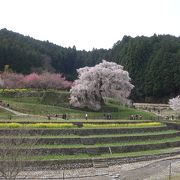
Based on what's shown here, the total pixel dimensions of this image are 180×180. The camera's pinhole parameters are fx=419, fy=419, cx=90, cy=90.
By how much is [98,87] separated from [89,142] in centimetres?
2402

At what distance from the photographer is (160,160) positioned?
99.4ft

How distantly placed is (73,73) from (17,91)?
5793 cm

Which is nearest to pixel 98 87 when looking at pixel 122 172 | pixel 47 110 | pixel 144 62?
pixel 47 110

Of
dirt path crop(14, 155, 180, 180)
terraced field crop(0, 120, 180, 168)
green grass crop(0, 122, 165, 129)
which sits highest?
green grass crop(0, 122, 165, 129)

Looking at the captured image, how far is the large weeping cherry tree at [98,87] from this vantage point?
54062 mm

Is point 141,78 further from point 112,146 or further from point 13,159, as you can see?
point 13,159

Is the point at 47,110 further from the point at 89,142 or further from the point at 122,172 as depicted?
the point at 122,172

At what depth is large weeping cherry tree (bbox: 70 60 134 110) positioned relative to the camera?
177 feet

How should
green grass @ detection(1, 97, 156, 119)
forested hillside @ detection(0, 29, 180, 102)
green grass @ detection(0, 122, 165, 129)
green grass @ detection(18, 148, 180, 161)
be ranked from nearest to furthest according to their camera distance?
green grass @ detection(18, 148, 180, 161) → green grass @ detection(0, 122, 165, 129) → green grass @ detection(1, 97, 156, 119) → forested hillside @ detection(0, 29, 180, 102)

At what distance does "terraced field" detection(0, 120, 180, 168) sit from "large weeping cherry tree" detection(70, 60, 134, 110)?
1598cm

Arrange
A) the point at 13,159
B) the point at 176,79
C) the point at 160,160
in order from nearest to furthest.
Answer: the point at 13,159 < the point at 160,160 < the point at 176,79

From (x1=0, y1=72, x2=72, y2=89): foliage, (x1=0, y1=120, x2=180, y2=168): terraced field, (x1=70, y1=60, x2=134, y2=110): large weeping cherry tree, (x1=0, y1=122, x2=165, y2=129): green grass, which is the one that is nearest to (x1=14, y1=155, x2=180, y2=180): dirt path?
(x1=0, y1=120, x2=180, y2=168): terraced field

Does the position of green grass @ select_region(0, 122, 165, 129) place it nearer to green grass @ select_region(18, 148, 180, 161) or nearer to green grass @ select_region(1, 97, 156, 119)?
green grass @ select_region(18, 148, 180, 161)

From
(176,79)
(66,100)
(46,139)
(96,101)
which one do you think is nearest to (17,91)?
(66,100)
